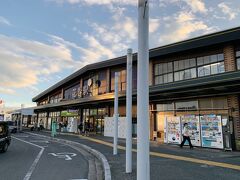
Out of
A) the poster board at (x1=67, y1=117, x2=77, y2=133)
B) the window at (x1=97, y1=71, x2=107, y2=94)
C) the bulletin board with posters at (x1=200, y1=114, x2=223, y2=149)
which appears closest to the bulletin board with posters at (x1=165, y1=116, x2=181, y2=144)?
the bulletin board with posters at (x1=200, y1=114, x2=223, y2=149)

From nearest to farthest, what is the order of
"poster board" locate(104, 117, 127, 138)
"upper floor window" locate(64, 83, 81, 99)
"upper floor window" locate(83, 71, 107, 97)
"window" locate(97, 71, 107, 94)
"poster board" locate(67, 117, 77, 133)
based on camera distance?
1. "poster board" locate(104, 117, 127, 138)
2. "window" locate(97, 71, 107, 94)
3. "upper floor window" locate(83, 71, 107, 97)
4. "poster board" locate(67, 117, 77, 133)
5. "upper floor window" locate(64, 83, 81, 99)

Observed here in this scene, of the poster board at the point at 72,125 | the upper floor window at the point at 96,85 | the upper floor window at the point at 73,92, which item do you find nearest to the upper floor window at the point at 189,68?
the upper floor window at the point at 96,85

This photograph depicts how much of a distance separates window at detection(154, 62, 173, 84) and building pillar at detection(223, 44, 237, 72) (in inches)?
188

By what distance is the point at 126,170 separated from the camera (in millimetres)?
8023

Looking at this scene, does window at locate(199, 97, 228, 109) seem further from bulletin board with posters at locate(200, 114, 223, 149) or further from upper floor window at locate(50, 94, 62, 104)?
upper floor window at locate(50, 94, 62, 104)

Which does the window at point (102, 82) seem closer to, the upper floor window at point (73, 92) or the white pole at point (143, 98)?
the upper floor window at point (73, 92)

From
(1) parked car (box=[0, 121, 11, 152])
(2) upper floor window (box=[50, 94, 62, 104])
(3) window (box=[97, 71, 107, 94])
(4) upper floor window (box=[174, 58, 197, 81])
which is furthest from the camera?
(2) upper floor window (box=[50, 94, 62, 104])

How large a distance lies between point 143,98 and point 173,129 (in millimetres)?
12916

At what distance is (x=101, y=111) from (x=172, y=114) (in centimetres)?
1105

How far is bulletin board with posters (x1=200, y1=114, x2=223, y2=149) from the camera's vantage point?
14.4 m

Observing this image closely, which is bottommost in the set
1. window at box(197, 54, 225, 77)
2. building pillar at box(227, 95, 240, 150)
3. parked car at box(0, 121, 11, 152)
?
parked car at box(0, 121, 11, 152)

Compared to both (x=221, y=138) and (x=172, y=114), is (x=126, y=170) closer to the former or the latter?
(x=221, y=138)

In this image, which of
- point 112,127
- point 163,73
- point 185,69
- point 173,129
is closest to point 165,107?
Answer: point 173,129

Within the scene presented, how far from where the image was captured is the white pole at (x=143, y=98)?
4.94m
